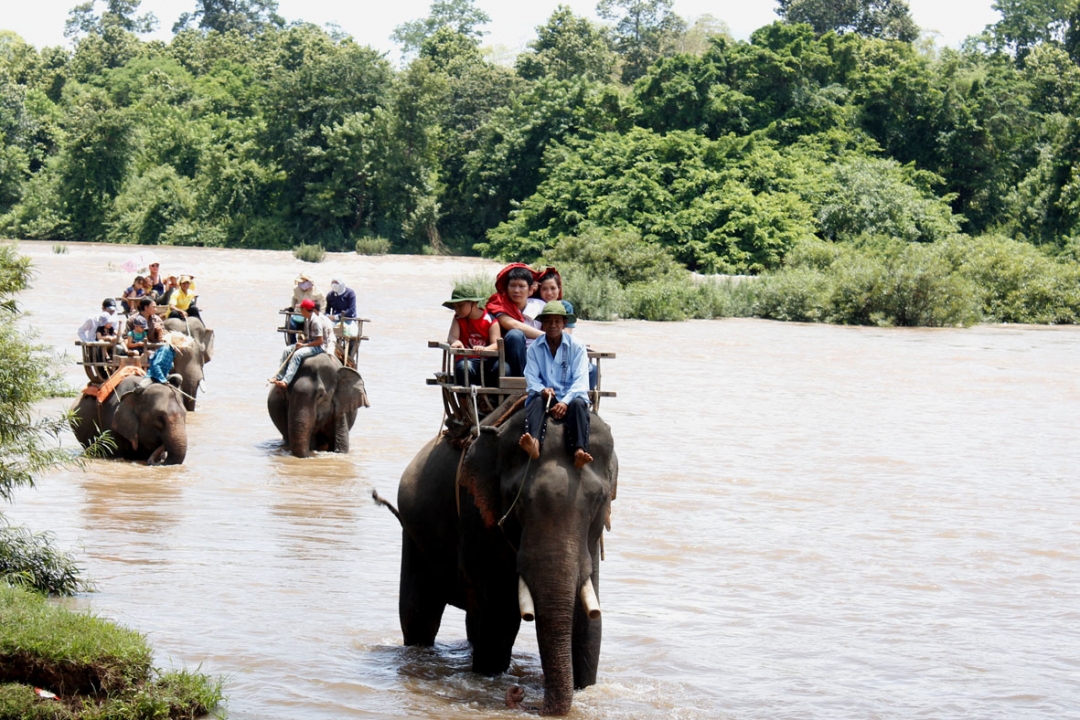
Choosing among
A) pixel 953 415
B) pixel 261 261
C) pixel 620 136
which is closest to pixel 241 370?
pixel 953 415

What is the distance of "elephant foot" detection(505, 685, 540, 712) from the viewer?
6922mm

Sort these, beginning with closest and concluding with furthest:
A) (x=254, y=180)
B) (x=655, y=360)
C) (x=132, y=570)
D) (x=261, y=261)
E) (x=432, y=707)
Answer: (x=432, y=707), (x=132, y=570), (x=655, y=360), (x=261, y=261), (x=254, y=180)

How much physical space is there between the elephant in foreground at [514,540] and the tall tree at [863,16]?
67.7 m

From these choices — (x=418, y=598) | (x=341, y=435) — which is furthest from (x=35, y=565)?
(x=341, y=435)

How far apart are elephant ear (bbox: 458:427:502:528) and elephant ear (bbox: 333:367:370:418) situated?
7.70 m

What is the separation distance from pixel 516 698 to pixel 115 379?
788 centimetres

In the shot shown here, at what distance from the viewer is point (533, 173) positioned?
5378 cm

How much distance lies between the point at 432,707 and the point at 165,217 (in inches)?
2088

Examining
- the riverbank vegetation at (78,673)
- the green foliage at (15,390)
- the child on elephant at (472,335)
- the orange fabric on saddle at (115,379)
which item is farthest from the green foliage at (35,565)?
the orange fabric on saddle at (115,379)

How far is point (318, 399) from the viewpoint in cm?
1434

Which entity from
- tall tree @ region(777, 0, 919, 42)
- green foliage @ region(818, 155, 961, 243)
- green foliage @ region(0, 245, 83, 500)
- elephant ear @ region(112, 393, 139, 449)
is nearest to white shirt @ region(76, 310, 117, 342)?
elephant ear @ region(112, 393, 139, 449)

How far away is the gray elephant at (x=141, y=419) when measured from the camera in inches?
531

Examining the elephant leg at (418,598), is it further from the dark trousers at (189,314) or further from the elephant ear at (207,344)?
the elephant ear at (207,344)

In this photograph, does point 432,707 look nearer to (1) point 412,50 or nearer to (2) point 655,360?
(2) point 655,360
